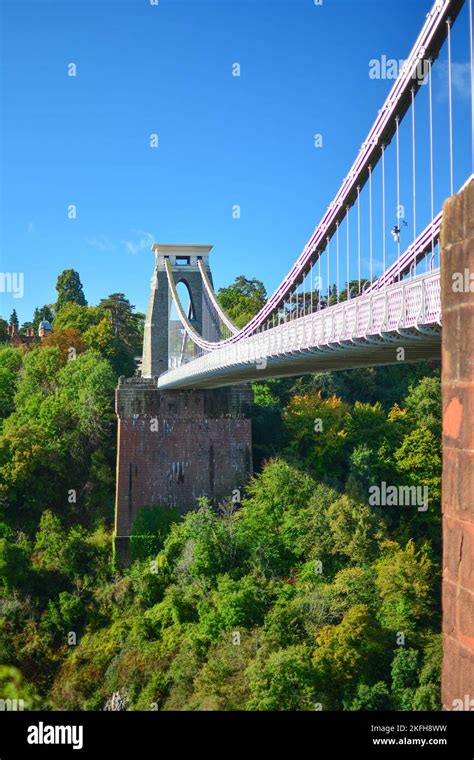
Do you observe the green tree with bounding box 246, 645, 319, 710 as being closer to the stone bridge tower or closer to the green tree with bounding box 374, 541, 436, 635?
the green tree with bounding box 374, 541, 436, 635

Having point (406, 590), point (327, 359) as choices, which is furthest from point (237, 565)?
point (327, 359)

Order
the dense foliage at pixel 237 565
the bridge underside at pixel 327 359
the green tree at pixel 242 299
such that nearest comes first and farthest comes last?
the bridge underside at pixel 327 359
the dense foliage at pixel 237 565
the green tree at pixel 242 299

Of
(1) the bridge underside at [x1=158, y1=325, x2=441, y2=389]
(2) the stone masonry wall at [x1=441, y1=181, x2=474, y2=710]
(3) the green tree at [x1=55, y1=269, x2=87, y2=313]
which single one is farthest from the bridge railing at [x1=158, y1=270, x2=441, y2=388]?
(3) the green tree at [x1=55, y1=269, x2=87, y2=313]

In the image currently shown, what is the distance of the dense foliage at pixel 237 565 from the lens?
16.9 m

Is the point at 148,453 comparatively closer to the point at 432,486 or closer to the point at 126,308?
the point at 432,486

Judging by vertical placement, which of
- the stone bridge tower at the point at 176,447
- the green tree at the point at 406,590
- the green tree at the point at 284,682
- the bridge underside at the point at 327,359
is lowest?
the green tree at the point at 284,682

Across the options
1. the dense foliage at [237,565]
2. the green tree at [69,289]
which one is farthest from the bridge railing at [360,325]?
the green tree at [69,289]

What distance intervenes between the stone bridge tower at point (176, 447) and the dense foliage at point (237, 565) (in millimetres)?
540

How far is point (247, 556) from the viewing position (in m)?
22.0

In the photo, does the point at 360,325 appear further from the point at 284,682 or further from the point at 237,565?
the point at 237,565

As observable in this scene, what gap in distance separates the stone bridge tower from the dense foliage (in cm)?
54

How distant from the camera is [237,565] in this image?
72.0 feet

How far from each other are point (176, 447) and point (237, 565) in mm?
4919

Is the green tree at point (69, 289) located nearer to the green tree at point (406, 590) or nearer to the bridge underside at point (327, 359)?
the bridge underside at point (327, 359)
